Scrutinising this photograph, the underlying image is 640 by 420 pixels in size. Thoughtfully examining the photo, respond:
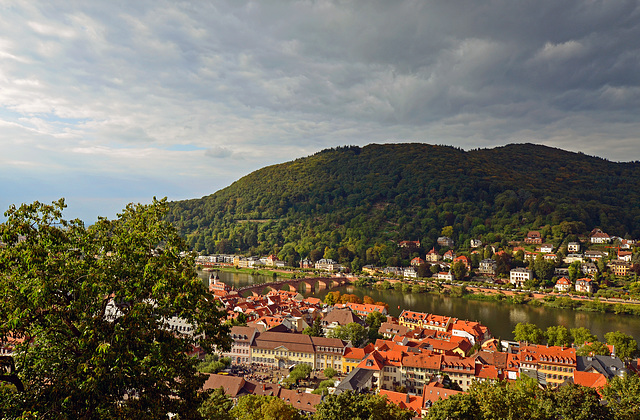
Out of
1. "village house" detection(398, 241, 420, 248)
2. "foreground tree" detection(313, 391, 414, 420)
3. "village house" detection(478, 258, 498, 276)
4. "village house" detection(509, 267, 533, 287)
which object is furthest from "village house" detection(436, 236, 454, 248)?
"foreground tree" detection(313, 391, 414, 420)

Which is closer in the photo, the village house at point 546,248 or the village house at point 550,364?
the village house at point 550,364

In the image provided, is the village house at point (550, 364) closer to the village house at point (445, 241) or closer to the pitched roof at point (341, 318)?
the pitched roof at point (341, 318)

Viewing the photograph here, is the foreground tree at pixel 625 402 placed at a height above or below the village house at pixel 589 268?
below

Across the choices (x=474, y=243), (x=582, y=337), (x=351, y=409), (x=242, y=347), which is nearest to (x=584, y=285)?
(x=582, y=337)

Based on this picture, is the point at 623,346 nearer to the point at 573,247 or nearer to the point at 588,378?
the point at 588,378

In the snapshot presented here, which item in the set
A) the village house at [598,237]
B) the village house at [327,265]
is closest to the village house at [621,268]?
the village house at [598,237]

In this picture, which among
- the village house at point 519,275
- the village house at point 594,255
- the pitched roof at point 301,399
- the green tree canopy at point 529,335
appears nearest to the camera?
the pitched roof at point 301,399

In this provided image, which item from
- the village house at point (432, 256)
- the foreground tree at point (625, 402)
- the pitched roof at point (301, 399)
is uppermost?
the village house at point (432, 256)

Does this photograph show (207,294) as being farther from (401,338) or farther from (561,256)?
(561,256)
